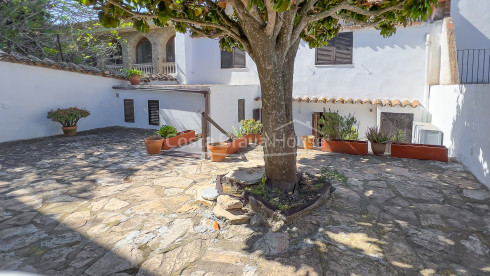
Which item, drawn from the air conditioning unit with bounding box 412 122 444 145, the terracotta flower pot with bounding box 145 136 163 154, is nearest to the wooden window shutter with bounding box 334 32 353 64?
the air conditioning unit with bounding box 412 122 444 145

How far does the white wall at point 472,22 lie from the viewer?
10.7 metres

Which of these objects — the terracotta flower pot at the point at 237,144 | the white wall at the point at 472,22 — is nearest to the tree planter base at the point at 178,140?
the terracotta flower pot at the point at 237,144

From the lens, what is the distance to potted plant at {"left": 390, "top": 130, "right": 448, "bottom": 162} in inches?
292

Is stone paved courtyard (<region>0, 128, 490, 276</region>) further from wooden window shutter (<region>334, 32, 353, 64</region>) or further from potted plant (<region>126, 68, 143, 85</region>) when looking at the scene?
potted plant (<region>126, 68, 143, 85</region>)

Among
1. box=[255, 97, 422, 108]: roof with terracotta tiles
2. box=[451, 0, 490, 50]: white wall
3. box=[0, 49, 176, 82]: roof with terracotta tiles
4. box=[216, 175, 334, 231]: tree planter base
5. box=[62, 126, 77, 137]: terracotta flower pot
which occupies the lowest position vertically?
box=[216, 175, 334, 231]: tree planter base

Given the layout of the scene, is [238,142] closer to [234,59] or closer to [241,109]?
[241,109]

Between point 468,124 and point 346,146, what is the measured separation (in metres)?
2.78

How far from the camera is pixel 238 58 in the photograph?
47.3 ft

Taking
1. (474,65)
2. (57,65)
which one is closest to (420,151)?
(474,65)

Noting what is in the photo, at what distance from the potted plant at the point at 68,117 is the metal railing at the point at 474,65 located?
14.2 m

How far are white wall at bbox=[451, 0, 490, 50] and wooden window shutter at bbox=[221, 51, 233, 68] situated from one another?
8.92m

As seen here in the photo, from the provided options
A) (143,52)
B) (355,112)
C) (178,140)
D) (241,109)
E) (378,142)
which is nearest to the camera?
(378,142)

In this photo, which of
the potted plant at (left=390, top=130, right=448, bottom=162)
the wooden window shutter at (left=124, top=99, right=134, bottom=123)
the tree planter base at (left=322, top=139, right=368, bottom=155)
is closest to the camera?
the potted plant at (left=390, top=130, right=448, bottom=162)

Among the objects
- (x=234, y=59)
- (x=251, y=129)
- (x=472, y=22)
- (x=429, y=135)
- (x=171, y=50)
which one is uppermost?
(x=171, y=50)
